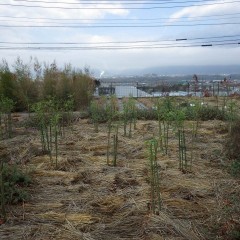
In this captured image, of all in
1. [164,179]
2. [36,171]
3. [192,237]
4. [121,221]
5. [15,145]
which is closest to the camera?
[192,237]

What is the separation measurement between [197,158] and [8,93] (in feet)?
Result: 34.7

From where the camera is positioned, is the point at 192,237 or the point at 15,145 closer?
the point at 192,237

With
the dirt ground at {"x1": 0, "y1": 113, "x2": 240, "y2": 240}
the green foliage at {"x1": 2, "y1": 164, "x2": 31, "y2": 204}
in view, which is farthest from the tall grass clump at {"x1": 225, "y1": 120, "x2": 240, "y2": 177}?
the green foliage at {"x1": 2, "y1": 164, "x2": 31, "y2": 204}

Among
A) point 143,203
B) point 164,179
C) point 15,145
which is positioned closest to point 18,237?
point 143,203

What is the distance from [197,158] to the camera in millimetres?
6133

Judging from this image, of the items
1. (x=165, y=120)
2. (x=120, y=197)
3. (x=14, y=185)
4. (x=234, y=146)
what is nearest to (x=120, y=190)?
(x=120, y=197)

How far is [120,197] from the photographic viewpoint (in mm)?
4277

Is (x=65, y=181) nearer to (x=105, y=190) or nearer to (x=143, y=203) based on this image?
(x=105, y=190)

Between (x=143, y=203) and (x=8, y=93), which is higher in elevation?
(x=8, y=93)

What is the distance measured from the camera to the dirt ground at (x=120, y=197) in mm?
3412

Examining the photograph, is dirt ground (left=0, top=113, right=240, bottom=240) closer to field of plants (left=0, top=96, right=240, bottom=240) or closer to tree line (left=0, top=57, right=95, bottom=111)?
field of plants (left=0, top=96, right=240, bottom=240)

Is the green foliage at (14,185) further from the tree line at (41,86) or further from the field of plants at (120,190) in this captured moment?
the tree line at (41,86)

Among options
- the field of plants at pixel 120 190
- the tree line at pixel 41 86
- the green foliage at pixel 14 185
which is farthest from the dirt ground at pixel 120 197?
the tree line at pixel 41 86

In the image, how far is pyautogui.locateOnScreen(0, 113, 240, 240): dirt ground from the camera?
3.41 meters
